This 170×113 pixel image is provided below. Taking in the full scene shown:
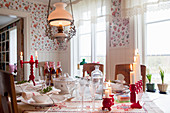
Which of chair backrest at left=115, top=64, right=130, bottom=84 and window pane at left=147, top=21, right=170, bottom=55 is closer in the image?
chair backrest at left=115, top=64, right=130, bottom=84

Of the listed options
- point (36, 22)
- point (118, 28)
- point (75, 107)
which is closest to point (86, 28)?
point (118, 28)

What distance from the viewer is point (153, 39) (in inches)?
103

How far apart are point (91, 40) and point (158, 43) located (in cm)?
152

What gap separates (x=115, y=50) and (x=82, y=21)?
1029 millimetres

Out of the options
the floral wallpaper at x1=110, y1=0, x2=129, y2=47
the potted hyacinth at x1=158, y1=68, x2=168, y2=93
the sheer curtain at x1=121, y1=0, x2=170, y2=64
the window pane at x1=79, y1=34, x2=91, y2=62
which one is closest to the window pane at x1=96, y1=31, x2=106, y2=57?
the window pane at x1=79, y1=34, x2=91, y2=62

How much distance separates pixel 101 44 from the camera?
347 cm

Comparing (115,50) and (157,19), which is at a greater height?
(157,19)

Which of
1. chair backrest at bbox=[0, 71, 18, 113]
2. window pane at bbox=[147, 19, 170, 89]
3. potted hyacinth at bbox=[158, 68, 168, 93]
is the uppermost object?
window pane at bbox=[147, 19, 170, 89]

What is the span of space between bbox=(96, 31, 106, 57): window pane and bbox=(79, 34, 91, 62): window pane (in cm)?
25

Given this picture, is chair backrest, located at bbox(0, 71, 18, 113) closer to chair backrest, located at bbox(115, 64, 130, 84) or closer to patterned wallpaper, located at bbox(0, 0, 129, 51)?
chair backrest, located at bbox(115, 64, 130, 84)

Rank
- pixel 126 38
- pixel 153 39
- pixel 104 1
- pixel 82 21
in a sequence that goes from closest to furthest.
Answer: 1. pixel 153 39
2. pixel 126 38
3. pixel 104 1
4. pixel 82 21

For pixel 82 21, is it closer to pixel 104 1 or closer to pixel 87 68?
pixel 104 1

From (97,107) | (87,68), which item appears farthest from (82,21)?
(97,107)

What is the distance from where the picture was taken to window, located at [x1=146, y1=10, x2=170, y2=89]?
97.0 inches
